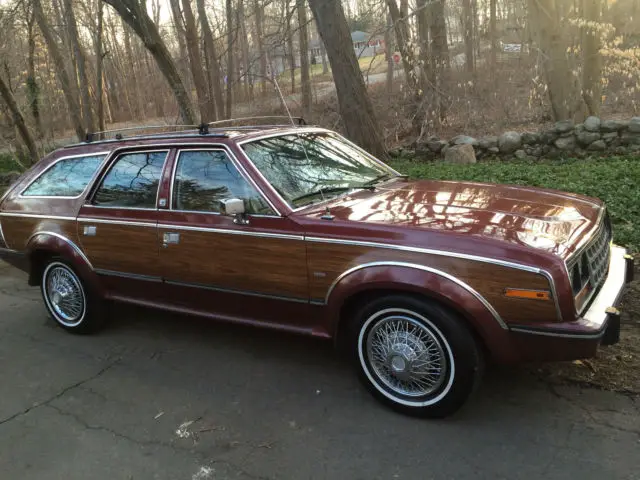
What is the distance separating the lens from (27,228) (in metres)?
5.07

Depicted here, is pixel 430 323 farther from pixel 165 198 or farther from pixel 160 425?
pixel 165 198

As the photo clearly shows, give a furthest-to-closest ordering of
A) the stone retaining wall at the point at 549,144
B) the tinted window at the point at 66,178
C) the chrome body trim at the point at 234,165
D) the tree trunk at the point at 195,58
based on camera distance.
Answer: the tree trunk at the point at 195,58 < the stone retaining wall at the point at 549,144 < the tinted window at the point at 66,178 < the chrome body trim at the point at 234,165

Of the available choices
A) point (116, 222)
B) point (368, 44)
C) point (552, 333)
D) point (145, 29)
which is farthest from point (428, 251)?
point (145, 29)

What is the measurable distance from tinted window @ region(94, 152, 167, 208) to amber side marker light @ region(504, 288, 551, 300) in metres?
2.74

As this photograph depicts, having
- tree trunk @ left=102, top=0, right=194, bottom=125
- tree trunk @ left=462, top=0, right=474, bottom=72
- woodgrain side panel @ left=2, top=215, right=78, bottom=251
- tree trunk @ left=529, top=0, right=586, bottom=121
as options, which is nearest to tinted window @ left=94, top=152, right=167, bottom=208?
woodgrain side panel @ left=2, top=215, right=78, bottom=251

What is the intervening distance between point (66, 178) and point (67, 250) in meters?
0.70

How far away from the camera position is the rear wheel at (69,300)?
4828 mm

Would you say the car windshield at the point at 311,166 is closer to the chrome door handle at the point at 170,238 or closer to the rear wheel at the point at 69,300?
the chrome door handle at the point at 170,238

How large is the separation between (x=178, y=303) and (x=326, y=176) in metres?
1.54

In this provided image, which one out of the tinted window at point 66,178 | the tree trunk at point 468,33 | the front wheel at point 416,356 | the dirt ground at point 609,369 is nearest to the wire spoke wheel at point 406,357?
the front wheel at point 416,356

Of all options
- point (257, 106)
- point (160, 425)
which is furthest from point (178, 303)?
point (257, 106)

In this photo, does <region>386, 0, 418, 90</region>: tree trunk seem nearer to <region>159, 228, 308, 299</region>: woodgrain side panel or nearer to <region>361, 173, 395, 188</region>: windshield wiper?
<region>361, 173, 395, 188</region>: windshield wiper

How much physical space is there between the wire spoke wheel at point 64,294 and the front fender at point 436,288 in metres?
2.82

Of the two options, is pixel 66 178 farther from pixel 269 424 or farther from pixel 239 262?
pixel 269 424
